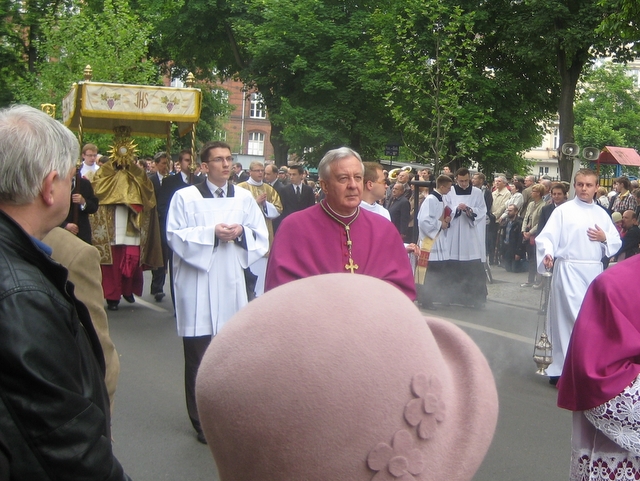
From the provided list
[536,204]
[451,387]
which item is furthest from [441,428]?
[536,204]

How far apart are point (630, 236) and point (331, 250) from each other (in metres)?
9.63

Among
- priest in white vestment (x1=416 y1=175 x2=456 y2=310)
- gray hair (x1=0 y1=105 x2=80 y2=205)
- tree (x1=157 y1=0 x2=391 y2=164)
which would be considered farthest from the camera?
tree (x1=157 y1=0 x2=391 y2=164)

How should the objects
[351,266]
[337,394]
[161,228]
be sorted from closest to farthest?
[337,394] < [351,266] < [161,228]

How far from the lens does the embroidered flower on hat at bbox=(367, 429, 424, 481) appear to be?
1.28 meters

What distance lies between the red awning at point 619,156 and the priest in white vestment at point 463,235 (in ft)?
46.4

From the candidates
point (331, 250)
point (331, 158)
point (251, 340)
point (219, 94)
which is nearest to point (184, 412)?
point (331, 250)

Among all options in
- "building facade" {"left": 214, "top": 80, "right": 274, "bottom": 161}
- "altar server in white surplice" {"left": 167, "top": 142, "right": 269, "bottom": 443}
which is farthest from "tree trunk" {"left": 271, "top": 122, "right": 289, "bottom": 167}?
"building facade" {"left": 214, "top": 80, "right": 274, "bottom": 161}

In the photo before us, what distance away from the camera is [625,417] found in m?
2.91

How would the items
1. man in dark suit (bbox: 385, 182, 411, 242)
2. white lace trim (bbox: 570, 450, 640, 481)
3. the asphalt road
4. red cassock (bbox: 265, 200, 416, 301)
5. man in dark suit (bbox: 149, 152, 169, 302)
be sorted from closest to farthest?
white lace trim (bbox: 570, 450, 640, 481) → red cassock (bbox: 265, 200, 416, 301) → the asphalt road → man in dark suit (bbox: 149, 152, 169, 302) → man in dark suit (bbox: 385, 182, 411, 242)

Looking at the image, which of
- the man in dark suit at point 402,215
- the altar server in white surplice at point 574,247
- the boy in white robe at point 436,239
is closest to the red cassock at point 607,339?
the altar server in white surplice at point 574,247

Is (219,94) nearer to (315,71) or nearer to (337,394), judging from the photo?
(315,71)

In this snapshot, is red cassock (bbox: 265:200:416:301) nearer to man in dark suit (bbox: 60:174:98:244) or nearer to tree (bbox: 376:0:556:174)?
man in dark suit (bbox: 60:174:98:244)

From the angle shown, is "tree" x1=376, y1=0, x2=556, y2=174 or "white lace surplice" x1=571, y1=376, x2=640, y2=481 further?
"tree" x1=376, y1=0, x2=556, y2=174

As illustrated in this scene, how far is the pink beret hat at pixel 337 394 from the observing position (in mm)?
1255
